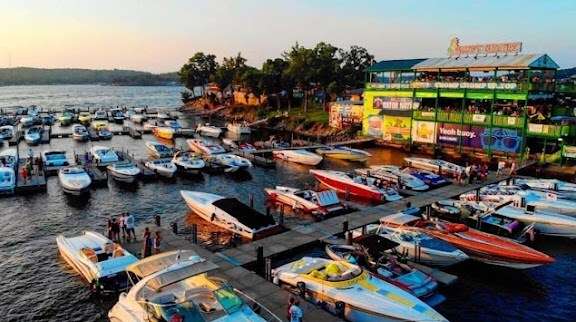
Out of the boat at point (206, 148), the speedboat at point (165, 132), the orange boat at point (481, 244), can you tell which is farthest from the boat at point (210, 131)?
the orange boat at point (481, 244)

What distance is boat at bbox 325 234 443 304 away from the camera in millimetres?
21406

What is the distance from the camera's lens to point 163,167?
45.8 meters

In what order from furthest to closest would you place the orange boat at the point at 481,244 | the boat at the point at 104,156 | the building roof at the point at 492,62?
the building roof at the point at 492,62 → the boat at the point at 104,156 → the orange boat at the point at 481,244

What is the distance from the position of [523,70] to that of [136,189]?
41806mm

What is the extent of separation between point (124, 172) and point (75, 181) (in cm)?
465

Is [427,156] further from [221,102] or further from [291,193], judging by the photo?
[221,102]

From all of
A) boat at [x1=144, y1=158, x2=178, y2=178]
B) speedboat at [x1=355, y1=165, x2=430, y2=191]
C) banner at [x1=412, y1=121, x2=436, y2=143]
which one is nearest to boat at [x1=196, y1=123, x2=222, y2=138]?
boat at [x1=144, y1=158, x2=178, y2=178]

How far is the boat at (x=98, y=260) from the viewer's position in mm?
21922

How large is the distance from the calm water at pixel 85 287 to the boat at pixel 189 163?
4.04 meters

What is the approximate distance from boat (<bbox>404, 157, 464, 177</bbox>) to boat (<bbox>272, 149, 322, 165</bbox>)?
9.86 m

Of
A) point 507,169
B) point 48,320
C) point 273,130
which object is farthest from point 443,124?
point 48,320

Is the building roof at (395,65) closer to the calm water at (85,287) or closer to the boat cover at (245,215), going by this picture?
the calm water at (85,287)

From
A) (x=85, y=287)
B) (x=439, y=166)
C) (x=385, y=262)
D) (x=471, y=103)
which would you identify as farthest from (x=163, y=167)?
(x=471, y=103)

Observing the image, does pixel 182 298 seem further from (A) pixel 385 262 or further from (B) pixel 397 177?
(B) pixel 397 177
